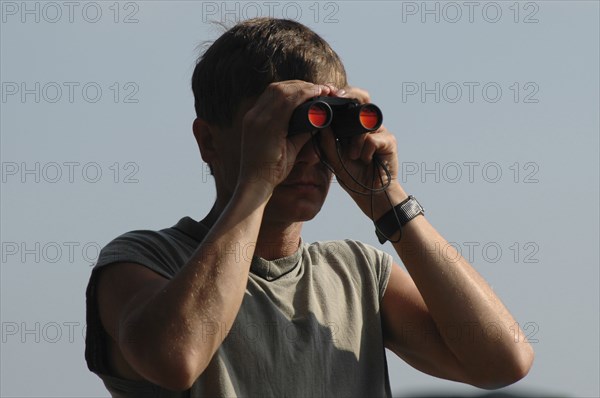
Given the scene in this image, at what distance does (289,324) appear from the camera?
371 centimetres

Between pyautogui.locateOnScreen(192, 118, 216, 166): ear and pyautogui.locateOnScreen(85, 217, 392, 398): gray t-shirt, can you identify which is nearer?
pyautogui.locateOnScreen(85, 217, 392, 398): gray t-shirt

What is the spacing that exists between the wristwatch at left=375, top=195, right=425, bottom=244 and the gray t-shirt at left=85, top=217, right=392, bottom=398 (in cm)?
20

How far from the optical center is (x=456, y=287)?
3.82 meters

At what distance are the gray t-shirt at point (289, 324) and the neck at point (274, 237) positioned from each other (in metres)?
0.04

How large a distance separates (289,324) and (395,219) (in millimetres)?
557

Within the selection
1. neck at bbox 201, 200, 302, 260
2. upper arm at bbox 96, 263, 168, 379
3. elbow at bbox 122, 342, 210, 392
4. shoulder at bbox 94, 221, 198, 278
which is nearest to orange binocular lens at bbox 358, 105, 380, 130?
neck at bbox 201, 200, 302, 260

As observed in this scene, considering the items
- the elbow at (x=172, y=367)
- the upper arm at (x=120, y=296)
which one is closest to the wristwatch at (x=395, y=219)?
the upper arm at (x=120, y=296)

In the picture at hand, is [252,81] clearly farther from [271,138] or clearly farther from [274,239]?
[274,239]

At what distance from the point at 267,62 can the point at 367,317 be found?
1.00 m

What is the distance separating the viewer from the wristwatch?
153 inches

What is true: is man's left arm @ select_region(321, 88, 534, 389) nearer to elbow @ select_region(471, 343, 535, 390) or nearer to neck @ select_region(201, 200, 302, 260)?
elbow @ select_region(471, 343, 535, 390)

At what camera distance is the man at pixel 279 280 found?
332 centimetres

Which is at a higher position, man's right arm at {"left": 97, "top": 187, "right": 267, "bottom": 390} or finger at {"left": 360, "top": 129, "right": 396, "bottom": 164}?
finger at {"left": 360, "top": 129, "right": 396, "bottom": 164}

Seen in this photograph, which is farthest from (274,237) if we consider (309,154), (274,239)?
(309,154)
